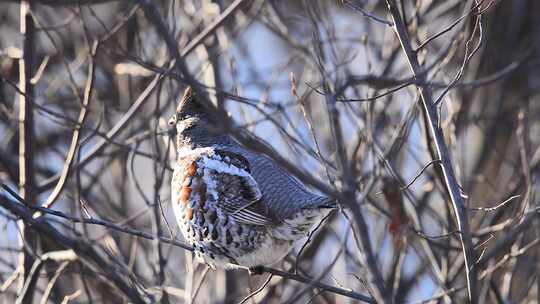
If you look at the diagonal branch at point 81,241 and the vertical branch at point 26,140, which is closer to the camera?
the diagonal branch at point 81,241

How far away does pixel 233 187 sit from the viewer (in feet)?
18.4

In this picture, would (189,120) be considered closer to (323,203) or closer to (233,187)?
(233,187)

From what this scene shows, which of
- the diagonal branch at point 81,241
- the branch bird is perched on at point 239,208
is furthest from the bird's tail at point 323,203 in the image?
the diagonal branch at point 81,241

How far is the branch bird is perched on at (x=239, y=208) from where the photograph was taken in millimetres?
5387

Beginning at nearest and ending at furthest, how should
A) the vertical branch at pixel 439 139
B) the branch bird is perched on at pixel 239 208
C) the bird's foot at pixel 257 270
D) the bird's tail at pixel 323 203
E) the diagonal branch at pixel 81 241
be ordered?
the vertical branch at pixel 439 139 → the diagonal branch at pixel 81 241 → the bird's tail at pixel 323 203 → the branch bird is perched on at pixel 239 208 → the bird's foot at pixel 257 270

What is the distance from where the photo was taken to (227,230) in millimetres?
5477

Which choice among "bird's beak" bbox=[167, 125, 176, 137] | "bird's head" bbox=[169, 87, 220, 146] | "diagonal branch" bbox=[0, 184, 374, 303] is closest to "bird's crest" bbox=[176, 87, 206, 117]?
"bird's head" bbox=[169, 87, 220, 146]

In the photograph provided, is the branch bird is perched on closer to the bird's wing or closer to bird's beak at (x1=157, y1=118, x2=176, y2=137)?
the bird's wing

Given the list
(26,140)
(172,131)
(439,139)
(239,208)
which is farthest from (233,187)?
(439,139)

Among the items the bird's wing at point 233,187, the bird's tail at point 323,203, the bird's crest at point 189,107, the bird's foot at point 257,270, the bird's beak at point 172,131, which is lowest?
the bird's foot at point 257,270

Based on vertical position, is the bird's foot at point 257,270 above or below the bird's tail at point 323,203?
below

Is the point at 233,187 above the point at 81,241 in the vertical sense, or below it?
above

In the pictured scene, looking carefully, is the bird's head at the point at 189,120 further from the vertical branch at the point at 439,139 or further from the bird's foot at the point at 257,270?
the vertical branch at the point at 439,139

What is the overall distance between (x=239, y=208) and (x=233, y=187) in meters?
0.17
